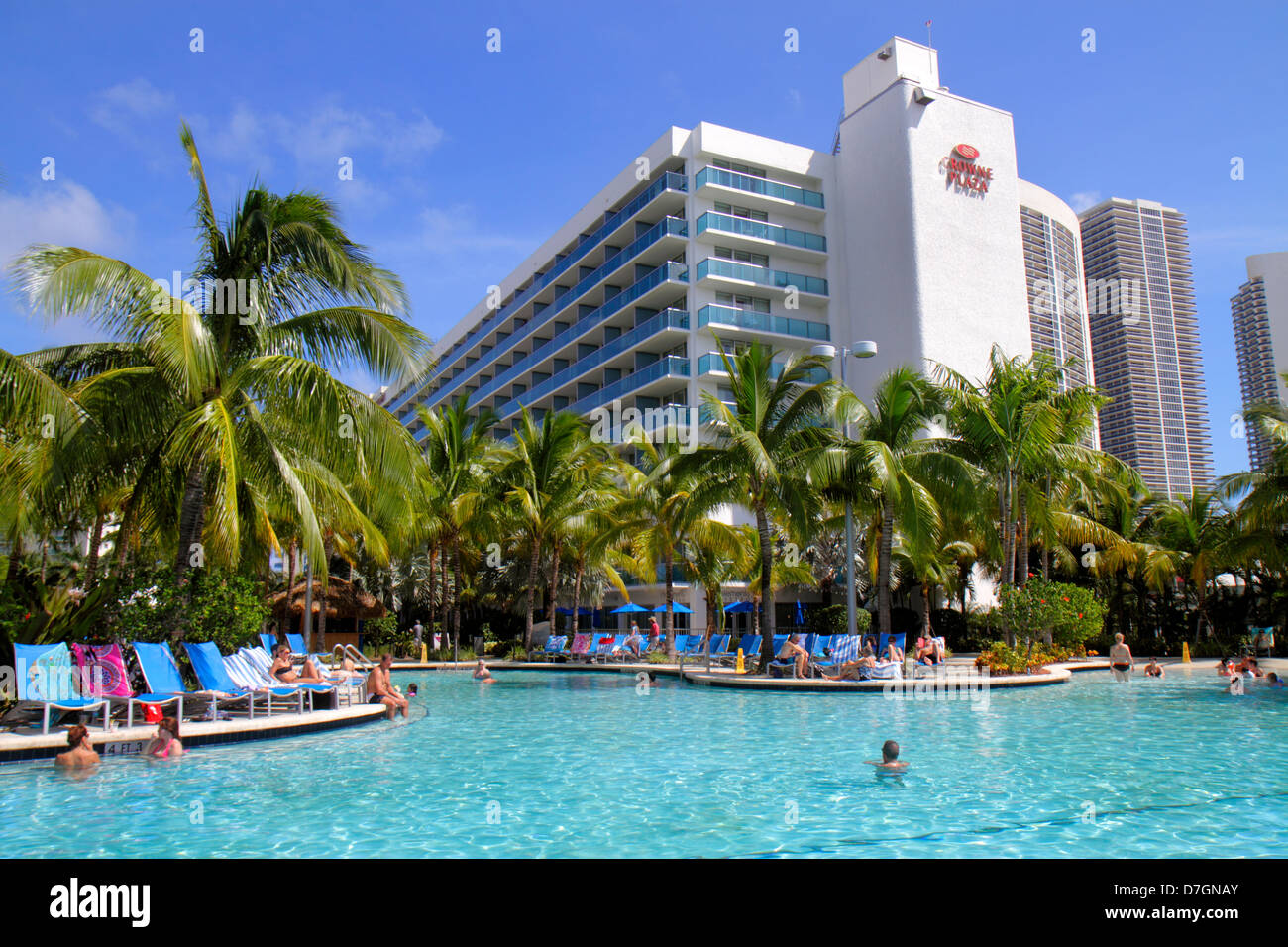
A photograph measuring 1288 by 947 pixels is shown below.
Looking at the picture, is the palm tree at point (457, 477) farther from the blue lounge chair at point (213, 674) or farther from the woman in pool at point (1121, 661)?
the woman in pool at point (1121, 661)

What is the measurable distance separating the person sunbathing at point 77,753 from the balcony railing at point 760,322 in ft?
104

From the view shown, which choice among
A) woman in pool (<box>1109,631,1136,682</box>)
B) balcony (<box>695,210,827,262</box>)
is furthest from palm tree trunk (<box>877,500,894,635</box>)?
balcony (<box>695,210,827,262</box>)

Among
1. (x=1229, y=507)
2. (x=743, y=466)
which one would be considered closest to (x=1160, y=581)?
(x=1229, y=507)

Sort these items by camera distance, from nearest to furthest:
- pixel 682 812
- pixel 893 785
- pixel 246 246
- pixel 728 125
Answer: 1. pixel 682 812
2. pixel 893 785
3. pixel 246 246
4. pixel 728 125

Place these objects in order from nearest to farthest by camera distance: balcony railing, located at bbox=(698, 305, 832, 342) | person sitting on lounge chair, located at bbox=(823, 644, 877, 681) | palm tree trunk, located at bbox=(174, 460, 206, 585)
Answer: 1. palm tree trunk, located at bbox=(174, 460, 206, 585)
2. person sitting on lounge chair, located at bbox=(823, 644, 877, 681)
3. balcony railing, located at bbox=(698, 305, 832, 342)

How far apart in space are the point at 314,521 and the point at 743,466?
9992 millimetres

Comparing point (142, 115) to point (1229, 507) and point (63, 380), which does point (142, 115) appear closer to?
point (63, 380)

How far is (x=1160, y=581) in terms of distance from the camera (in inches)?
1121

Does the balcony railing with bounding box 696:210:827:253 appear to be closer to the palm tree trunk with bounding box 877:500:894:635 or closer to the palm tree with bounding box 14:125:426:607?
the palm tree trunk with bounding box 877:500:894:635

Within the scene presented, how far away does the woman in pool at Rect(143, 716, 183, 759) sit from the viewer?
367 inches

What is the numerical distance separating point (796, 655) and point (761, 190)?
2828cm

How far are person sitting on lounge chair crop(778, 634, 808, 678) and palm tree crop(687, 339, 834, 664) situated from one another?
82cm

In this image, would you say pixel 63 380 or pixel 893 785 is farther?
pixel 63 380

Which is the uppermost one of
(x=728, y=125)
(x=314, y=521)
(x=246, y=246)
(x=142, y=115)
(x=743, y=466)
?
(x=728, y=125)
